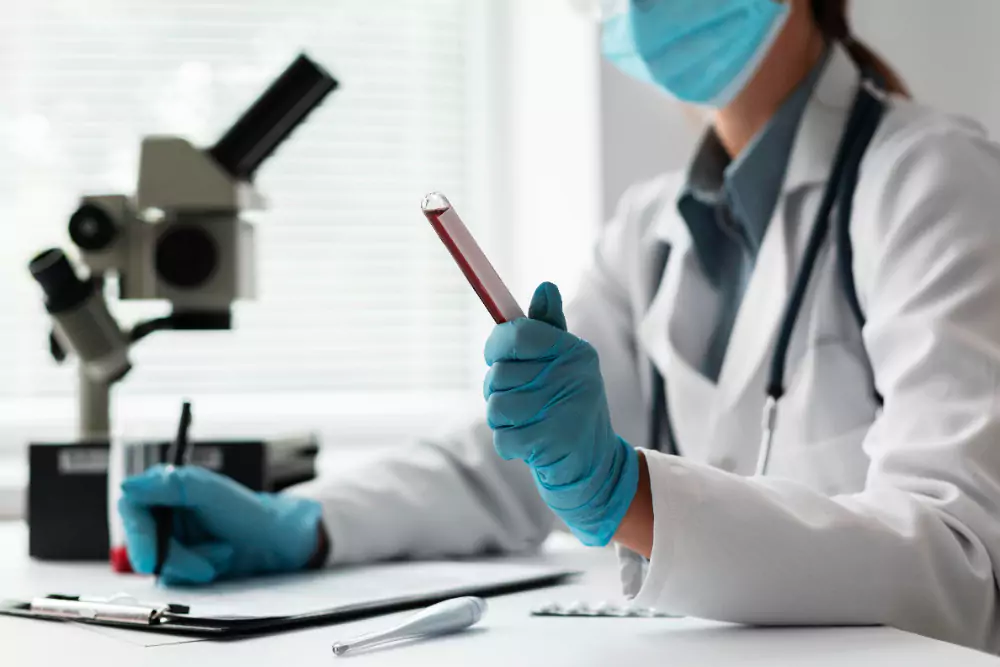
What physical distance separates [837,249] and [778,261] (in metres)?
0.06

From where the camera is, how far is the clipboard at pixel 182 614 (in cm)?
67

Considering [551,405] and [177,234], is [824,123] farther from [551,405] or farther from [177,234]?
[177,234]

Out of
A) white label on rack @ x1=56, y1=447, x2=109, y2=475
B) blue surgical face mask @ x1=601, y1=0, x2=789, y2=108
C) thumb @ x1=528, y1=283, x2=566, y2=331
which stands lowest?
white label on rack @ x1=56, y1=447, x2=109, y2=475

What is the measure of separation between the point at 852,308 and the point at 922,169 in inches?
5.7

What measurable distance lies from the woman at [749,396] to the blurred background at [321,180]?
1.93 feet

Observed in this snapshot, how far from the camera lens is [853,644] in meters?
0.62

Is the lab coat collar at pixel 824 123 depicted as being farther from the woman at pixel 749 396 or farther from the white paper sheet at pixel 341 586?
the white paper sheet at pixel 341 586

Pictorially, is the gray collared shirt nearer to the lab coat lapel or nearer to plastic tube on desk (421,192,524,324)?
the lab coat lapel

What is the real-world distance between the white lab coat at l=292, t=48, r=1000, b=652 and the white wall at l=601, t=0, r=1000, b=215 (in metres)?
0.29

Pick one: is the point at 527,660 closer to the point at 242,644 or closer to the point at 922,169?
the point at 242,644

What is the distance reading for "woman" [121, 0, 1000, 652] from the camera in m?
0.67

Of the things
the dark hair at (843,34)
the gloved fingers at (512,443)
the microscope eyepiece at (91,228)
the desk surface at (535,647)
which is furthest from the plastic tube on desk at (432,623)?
the dark hair at (843,34)

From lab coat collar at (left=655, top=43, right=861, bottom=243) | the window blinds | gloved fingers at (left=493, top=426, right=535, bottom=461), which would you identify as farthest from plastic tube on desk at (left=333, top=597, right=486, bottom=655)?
the window blinds

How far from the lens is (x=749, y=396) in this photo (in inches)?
40.8
